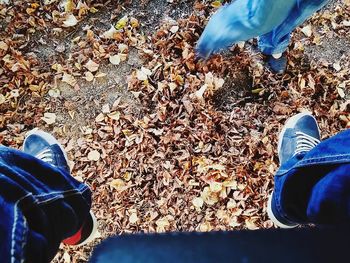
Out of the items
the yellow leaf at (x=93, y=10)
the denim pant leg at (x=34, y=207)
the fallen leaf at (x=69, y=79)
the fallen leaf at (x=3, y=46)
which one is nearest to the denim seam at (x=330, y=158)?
the denim pant leg at (x=34, y=207)

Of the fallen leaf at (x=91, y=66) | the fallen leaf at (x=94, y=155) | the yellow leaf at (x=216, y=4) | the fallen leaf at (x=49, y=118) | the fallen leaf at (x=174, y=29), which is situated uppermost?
the yellow leaf at (x=216, y=4)

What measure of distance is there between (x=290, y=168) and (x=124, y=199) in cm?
75

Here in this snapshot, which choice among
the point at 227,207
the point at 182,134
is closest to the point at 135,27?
the point at 182,134

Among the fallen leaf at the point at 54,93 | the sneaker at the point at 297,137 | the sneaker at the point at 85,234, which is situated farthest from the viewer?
the fallen leaf at the point at 54,93

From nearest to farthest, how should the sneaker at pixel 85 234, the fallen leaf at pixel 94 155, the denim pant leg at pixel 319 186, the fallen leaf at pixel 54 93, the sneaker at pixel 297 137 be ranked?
the denim pant leg at pixel 319 186 → the sneaker at pixel 85 234 → the sneaker at pixel 297 137 → the fallen leaf at pixel 94 155 → the fallen leaf at pixel 54 93

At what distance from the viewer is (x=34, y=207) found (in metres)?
1.09

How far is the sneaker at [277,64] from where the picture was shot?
2.06 meters

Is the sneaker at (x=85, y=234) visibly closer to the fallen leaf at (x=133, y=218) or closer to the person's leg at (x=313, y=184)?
the fallen leaf at (x=133, y=218)

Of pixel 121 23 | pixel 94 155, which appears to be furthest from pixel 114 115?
pixel 121 23

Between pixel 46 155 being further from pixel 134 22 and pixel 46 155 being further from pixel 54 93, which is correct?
pixel 134 22

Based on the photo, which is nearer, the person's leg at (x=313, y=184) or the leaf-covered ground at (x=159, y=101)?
the person's leg at (x=313, y=184)

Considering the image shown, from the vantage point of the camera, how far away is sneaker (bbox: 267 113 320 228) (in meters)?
1.84

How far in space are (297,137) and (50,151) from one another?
999 mm

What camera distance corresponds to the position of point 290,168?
1.48 meters
